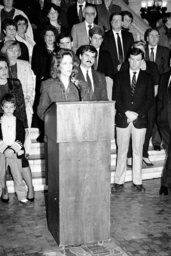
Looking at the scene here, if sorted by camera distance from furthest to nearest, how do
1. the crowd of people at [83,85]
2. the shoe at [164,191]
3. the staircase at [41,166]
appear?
the staircase at [41,166] < the shoe at [164,191] < the crowd of people at [83,85]

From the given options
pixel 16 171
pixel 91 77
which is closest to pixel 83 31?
pixel 91 77

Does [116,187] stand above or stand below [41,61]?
below

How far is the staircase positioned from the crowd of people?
0.47 ft

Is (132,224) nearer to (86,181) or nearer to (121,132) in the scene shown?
(86,181)

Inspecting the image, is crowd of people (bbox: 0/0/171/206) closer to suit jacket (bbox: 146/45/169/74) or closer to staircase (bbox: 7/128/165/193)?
suit jacket (bbox: 146/45/169/74)

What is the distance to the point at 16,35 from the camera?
8727 millimetres

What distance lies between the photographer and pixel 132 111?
265 inches

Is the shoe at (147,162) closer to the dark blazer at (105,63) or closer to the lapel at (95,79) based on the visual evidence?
the dark blazer at (105,63)

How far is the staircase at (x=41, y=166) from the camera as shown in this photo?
6906 millimetres

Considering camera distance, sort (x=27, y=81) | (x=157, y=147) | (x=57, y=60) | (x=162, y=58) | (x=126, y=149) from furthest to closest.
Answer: (x=162, y=58) → (x=157, y=147) → (x=27, y=81) → (x=126, y=149) → (x=57, y=60)

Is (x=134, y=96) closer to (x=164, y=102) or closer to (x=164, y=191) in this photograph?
(x=164, y=102)

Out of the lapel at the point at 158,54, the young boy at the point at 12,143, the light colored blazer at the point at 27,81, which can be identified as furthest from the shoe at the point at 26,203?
the lapel at the point at 158,54

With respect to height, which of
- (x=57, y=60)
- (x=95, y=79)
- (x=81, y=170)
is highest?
(x=57, y=60)

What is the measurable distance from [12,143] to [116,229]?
1.75m
